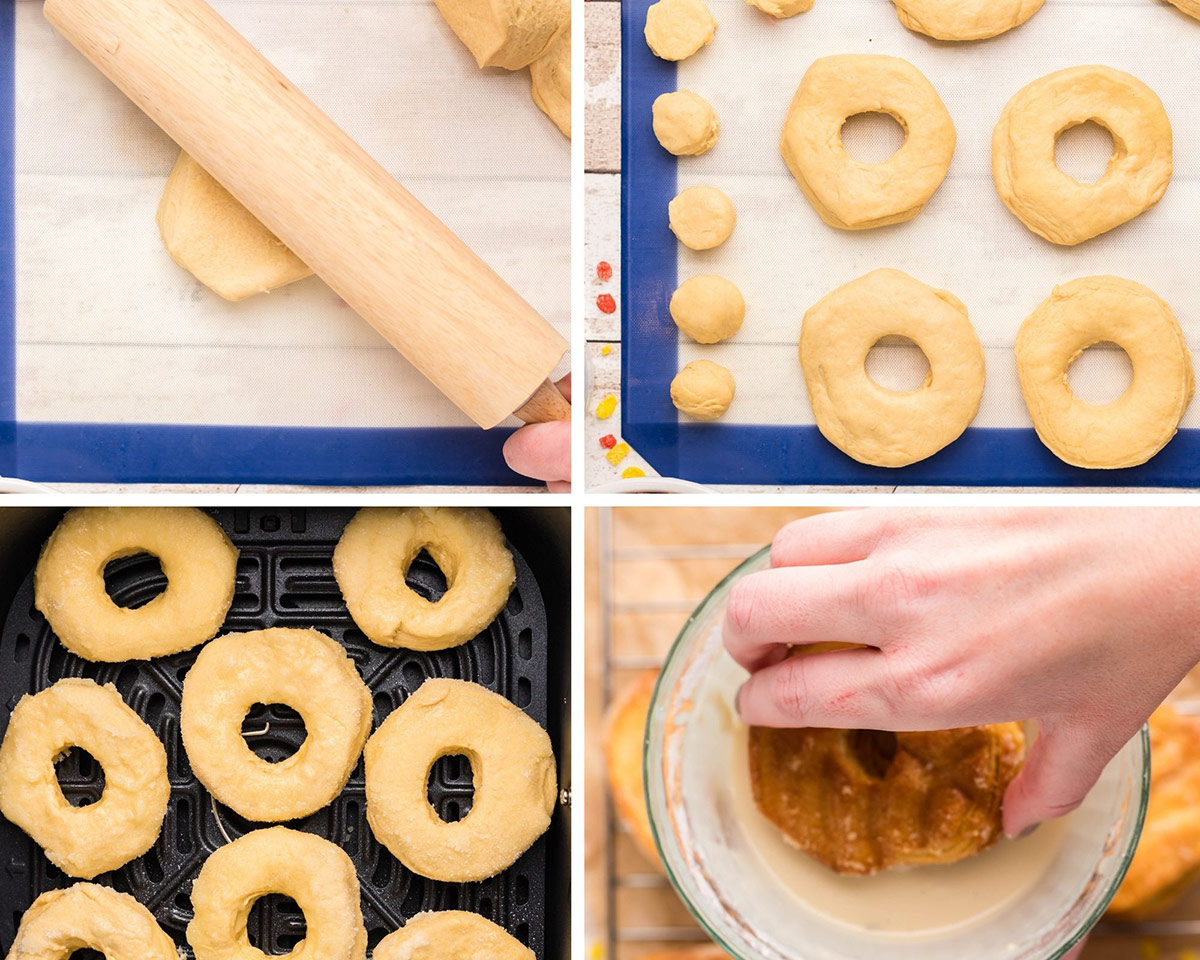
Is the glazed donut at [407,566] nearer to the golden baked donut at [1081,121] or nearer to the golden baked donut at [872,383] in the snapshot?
the golden baked donut at [872,383]

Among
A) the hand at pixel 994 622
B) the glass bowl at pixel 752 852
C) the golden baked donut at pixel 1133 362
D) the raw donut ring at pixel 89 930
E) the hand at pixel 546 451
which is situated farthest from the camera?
the golden baked donut at pixel 1133 362

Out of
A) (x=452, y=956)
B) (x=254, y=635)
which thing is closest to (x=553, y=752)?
(x=452, y=956)

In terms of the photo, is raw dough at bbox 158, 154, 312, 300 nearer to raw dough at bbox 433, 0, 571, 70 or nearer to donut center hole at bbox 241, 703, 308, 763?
raw dough at bbox 433, 0, 571, 70

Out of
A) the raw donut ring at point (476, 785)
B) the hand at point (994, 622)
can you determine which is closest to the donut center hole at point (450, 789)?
the raw donut ring at point (476, 785)

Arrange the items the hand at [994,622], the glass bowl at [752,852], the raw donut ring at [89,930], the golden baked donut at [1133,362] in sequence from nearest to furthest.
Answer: the hand at [994,622]
the glass bowl at [752,852]
the raw donut ring at [89,930]
the golden baked donut at [1133,362]

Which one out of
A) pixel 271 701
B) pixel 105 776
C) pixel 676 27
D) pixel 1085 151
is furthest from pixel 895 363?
pixel 105 776

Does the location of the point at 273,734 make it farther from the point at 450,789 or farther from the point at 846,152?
the point at 846,152
